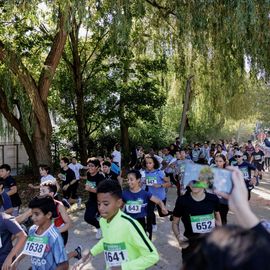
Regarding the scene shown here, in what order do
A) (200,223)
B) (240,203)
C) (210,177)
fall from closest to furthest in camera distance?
(240,203), (210,177), (200,223)

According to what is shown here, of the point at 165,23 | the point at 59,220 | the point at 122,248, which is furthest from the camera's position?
the point at 165,23

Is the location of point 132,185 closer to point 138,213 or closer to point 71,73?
point 138,213

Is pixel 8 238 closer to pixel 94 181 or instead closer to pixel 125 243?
pixel 125 243

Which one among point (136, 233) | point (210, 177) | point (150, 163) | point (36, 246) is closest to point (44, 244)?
point (36, 246)

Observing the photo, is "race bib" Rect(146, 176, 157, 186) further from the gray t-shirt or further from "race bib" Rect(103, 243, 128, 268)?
"race bib" Rect(103, 243, 128, 268)

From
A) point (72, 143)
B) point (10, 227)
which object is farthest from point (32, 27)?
point (10, 227)

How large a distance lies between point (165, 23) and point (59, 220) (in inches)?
338

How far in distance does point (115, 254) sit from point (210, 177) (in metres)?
1.37

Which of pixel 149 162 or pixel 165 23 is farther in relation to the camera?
pixel 165 23

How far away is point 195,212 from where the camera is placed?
443 centimetres

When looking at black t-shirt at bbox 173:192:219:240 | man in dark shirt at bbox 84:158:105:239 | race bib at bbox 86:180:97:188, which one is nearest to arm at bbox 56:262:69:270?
black t-shirt at bbox 173:192:219:240

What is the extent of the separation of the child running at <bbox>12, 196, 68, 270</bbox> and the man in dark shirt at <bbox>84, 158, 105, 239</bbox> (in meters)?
3.05

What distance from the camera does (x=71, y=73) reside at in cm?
1583

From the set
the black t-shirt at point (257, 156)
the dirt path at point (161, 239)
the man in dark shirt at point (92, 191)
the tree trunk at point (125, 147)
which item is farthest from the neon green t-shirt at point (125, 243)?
the tree trunk at point (125, 147)
